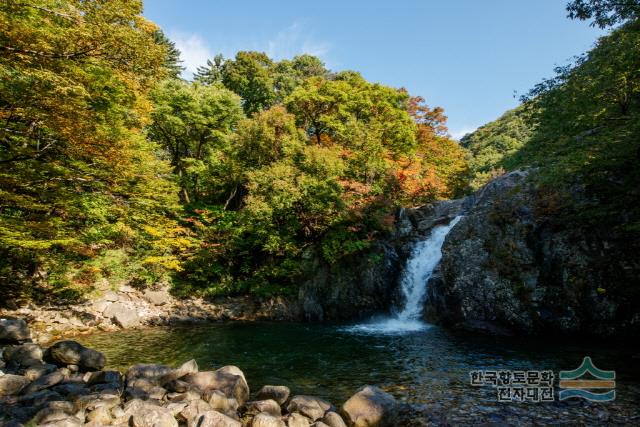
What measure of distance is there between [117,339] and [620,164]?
18947 millimetres

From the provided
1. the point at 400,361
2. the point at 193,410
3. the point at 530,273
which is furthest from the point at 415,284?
the point at 193,410

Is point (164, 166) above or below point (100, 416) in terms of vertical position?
above

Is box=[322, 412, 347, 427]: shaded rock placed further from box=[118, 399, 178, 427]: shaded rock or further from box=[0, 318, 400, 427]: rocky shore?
box=[118, 399, 178, 427]: shaded rock

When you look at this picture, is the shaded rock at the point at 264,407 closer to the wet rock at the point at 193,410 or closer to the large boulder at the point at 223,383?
the large boulder at the point at 223,383

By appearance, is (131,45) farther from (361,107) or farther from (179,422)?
(361,107)

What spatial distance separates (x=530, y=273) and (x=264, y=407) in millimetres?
12909

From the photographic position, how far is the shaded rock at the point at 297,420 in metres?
6.58

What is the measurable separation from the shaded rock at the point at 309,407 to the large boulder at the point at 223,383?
1.21m

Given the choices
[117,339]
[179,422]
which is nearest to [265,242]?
[117,339]

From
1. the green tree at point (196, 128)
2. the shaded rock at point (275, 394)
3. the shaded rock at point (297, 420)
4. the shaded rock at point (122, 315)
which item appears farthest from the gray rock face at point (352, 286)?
the shaded rock at point (297, 420)

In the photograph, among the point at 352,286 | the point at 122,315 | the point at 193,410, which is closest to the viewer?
the point at 193,410

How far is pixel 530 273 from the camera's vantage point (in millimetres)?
14969

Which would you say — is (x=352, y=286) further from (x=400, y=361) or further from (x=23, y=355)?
(x=23, y=355)

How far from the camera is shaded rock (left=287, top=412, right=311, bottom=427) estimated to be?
21.6 ft
